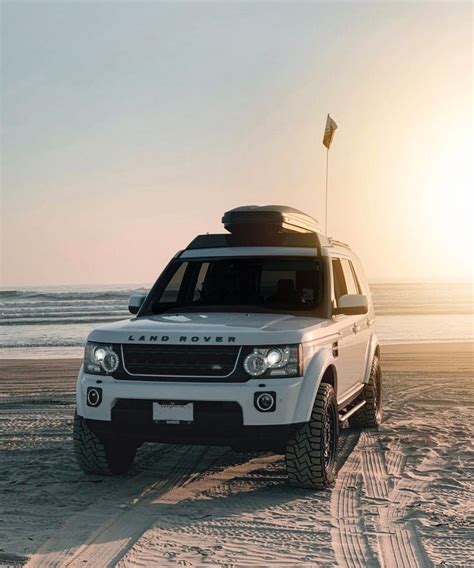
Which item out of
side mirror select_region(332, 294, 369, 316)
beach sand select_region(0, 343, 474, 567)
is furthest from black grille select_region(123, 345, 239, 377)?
side mirror select_region(332, 294, 369, 316)

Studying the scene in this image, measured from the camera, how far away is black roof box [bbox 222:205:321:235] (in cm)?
750

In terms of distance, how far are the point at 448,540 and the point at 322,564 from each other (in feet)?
3.11

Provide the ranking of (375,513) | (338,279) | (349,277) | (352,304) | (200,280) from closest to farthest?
(375,513)
(352,304)
(200,280)
(338,279)
(349,277)

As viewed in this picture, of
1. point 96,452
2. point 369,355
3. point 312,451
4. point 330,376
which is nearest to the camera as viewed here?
point 312,451

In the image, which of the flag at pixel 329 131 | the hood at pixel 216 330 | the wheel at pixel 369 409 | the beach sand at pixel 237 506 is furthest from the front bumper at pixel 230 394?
the flag at pixel 329 131

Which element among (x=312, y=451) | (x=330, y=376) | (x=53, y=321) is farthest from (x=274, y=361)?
(x=53, y=321)

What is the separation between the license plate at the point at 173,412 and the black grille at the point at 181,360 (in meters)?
0.23

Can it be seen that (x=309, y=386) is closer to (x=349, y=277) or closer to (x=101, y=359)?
(x=101, y=359)

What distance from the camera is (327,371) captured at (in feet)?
21.9

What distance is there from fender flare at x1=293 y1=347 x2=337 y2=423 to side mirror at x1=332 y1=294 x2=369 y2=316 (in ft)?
2.55

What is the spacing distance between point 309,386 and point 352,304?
1.19 m

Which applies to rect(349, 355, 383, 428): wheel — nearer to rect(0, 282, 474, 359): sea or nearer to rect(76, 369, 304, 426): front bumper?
rect(76, 369, 304, 426): front bumper

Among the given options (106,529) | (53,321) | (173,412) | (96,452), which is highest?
(173,412)

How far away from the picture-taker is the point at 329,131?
42.3 ft
